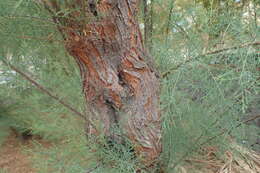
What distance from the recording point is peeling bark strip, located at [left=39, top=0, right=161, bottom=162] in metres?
0.40

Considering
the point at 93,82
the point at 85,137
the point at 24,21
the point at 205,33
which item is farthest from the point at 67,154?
the point at 205,33

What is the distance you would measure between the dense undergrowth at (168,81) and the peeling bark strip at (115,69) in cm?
4

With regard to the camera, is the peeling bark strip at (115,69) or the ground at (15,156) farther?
the ground at (15,156)

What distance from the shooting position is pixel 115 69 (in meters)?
0.48

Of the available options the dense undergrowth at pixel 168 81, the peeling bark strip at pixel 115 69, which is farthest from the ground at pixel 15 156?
the peeling bark strip at pixel 115 69

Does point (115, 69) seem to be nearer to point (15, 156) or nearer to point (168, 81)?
point (168, 81)

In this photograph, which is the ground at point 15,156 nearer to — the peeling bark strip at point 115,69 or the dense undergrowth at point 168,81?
the dense undergrowth at point 168,81

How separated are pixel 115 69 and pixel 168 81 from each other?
127 millimetres

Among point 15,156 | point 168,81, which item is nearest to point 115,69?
point 168,81

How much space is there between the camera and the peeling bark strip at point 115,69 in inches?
15.7

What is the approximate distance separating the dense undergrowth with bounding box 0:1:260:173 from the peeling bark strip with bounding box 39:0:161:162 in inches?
1.4

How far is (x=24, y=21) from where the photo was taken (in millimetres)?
457

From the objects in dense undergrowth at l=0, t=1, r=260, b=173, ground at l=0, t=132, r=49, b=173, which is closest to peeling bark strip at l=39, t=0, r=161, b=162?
dense undergrowth at l=0, t=1, r=260, b=173

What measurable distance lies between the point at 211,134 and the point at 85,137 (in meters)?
0.38
